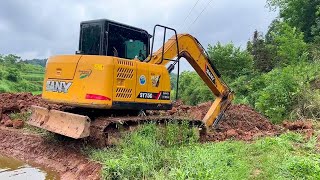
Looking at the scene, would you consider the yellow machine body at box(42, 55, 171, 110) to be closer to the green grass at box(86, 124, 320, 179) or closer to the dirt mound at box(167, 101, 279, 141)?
the green grass at box(86, 124, 320, 179)

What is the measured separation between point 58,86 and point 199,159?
3.76 meters

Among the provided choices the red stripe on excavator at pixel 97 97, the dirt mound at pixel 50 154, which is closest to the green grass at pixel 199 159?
the dirt mound at pixel 50 154

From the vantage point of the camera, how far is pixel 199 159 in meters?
5.61

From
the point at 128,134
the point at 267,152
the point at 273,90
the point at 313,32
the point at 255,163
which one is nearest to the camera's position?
the point at 255,163

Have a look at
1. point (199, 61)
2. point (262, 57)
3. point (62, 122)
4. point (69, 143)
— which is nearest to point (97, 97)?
point (62, 122)

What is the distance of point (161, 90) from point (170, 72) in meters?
0.66

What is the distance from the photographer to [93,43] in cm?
853

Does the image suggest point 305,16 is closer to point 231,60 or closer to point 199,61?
point 231,60

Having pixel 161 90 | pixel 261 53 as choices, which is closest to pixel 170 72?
pixel 161 90

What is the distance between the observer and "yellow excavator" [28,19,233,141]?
7.44m

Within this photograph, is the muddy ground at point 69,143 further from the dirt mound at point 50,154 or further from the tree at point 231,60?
the tree at point 231,60

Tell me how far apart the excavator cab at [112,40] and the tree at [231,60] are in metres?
15.8

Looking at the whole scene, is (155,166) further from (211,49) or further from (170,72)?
(211,49)

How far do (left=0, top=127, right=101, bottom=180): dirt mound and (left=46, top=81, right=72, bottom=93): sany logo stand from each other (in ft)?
3.71
